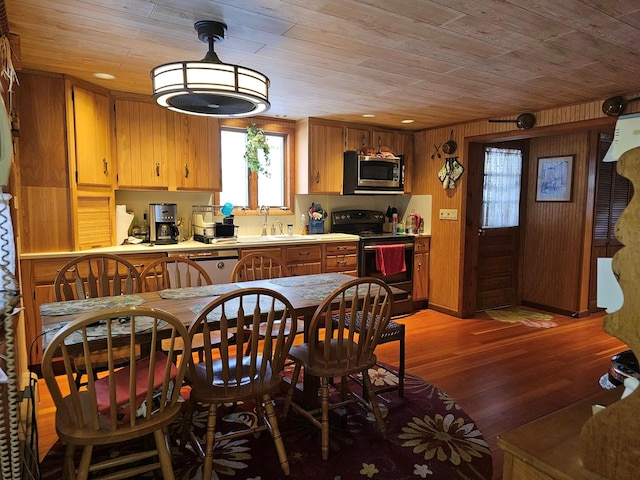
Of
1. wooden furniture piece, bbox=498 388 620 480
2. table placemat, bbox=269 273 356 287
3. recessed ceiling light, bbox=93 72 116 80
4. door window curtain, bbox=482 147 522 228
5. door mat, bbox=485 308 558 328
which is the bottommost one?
door mat, bbox=485 308 558 328

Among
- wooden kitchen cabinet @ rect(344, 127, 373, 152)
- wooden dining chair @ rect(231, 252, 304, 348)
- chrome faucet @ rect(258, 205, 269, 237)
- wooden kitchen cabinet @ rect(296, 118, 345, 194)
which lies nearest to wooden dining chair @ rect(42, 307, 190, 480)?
wooden dining chair @ rect(231, 252, 304, 348)

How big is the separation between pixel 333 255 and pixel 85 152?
246cm

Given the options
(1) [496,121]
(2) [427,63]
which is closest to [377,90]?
(2) [427,63]

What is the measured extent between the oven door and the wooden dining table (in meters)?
1.75

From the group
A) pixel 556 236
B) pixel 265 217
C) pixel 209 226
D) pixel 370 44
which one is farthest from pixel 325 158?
pixel 556 236

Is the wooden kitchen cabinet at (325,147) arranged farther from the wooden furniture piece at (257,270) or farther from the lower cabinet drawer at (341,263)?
the wooden furniture piece at (257,270)

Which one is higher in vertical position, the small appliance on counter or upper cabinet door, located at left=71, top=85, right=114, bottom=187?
upper cabinet door, located at left=71, top=85, right=114, bottom=187

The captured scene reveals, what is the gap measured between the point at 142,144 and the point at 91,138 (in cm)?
45

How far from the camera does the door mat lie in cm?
456

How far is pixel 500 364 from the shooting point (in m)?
3.43

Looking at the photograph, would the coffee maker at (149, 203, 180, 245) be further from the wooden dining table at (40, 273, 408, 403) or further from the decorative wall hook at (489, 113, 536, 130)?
the decorative wall hook at (489, 113, 536, 130)

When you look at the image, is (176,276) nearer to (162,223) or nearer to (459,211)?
(162,223)

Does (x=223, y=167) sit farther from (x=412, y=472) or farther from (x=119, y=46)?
(x=412, y=472)

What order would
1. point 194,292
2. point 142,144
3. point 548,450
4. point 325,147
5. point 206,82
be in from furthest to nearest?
point 325,147
point 142,144
point 194,292
point 206,82
point 548,450
